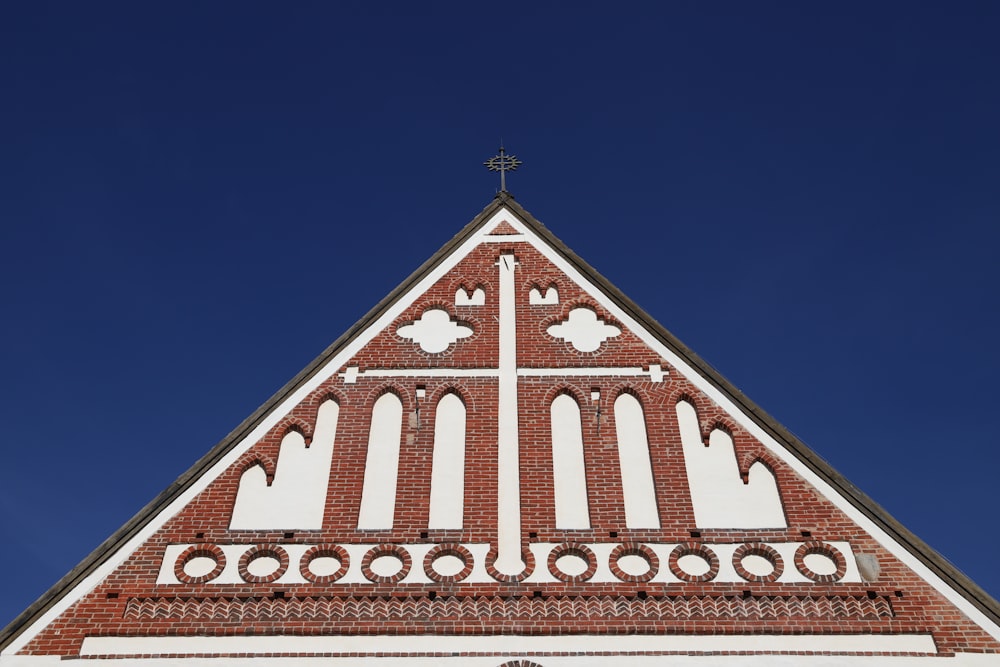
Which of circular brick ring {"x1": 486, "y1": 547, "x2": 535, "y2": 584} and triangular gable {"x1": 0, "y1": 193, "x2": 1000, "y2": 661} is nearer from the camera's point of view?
triangular gable {"x1": 0, "y1": 193, "x2": 1000, "y2": 661}

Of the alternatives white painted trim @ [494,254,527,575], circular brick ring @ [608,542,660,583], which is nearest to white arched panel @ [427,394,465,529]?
white painted trim @ [494,254,527,575]

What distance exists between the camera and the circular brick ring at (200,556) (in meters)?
10.9

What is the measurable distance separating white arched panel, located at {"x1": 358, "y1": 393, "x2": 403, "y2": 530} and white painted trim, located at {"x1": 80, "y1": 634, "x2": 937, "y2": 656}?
1.47 metres

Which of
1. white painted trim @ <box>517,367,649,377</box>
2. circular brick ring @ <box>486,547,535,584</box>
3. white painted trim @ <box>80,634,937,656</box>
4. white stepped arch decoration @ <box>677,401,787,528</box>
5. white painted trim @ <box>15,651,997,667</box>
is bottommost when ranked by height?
white painted trim @ <box>15,651,997,667</box>

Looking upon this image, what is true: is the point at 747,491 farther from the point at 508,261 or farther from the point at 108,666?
the point at 108,666

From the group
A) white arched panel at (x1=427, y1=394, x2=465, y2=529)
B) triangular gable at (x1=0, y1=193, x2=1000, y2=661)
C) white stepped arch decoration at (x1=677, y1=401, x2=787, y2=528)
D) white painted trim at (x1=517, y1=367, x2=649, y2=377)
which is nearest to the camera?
triangular gable at (x1=0, y1=193, x2=1000, y2=661)

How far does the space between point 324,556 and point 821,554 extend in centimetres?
577

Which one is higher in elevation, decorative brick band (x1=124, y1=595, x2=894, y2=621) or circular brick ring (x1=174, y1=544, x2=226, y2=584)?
circular brick ring (x1=174, y1=544, x2=226, y2=584)

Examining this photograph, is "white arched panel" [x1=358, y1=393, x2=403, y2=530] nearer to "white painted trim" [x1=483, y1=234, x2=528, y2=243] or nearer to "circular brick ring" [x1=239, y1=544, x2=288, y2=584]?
"circular brick ring" [x1=239, y1=544, x2=288, y2=584]

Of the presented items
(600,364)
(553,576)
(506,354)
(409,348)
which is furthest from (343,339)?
(553,576)

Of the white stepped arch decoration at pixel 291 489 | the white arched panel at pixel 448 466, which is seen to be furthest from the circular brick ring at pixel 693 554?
the white stepped arch decoration at pixel 291 489

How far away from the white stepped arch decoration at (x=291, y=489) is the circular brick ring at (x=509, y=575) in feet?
6.85

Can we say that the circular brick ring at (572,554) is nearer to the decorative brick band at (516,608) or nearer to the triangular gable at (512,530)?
the triangular gable at (512,530)

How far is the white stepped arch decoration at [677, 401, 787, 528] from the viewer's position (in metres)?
11.3
